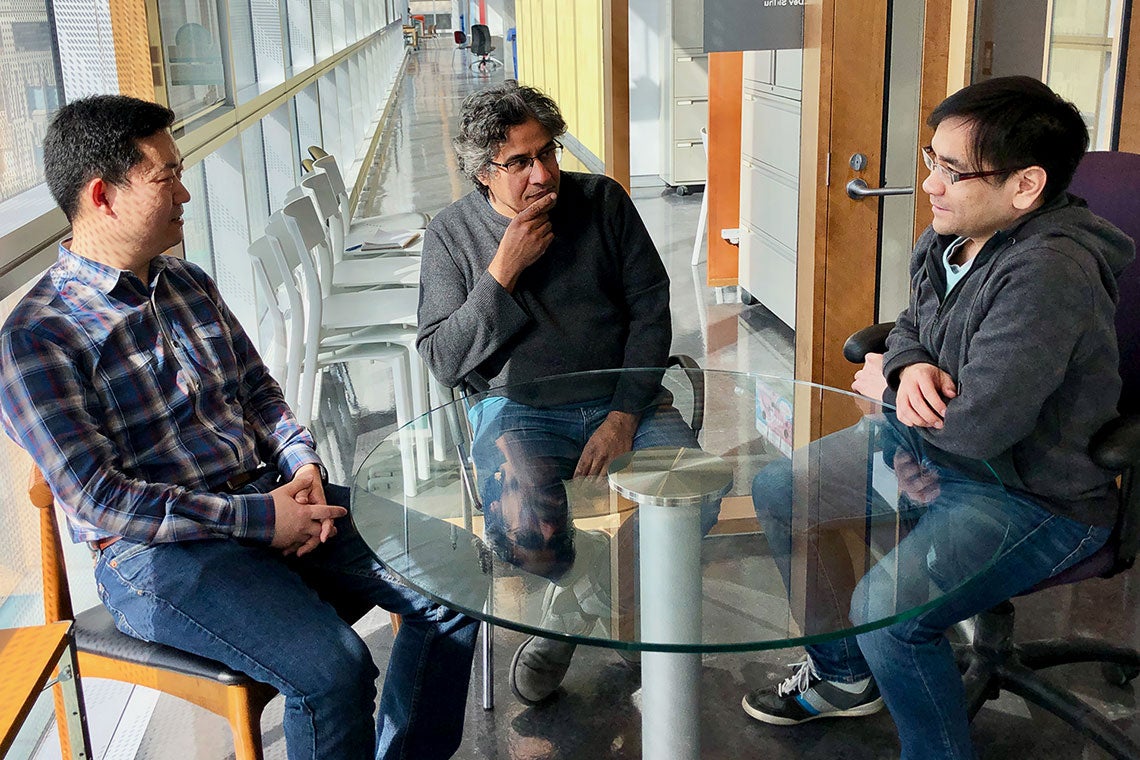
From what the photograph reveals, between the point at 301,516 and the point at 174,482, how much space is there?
0.74ft

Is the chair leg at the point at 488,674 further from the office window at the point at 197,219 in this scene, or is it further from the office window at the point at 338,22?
the office window at the point at 338,22

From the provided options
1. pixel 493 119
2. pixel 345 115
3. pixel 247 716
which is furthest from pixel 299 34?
pixel 247 716

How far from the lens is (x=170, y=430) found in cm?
191

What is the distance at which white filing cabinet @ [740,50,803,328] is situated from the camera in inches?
171

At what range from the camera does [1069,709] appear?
2.16 metres

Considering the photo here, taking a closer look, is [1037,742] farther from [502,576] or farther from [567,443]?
[502,576]

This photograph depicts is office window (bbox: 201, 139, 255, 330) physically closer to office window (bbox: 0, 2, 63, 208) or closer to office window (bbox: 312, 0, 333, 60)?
office window (bbox: 0, 2, 63, 208)

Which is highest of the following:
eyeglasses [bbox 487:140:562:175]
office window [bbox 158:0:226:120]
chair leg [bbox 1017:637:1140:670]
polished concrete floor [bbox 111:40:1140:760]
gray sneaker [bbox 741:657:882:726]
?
office window [bbox 158:0:226:120]

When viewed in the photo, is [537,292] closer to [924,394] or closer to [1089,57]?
[924,394]

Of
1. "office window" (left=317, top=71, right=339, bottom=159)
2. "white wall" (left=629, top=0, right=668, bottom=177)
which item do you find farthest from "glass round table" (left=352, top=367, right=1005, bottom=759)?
"office window" (left=317, top=71, right=339, bottom=159)

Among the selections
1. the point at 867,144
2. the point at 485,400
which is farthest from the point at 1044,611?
the point at 485,400

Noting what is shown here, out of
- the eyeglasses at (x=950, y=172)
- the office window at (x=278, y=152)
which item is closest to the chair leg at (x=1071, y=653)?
the eyeglasses at (x=950, y=172)

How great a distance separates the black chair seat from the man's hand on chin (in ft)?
2.27

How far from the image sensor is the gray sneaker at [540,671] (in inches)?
97.0
